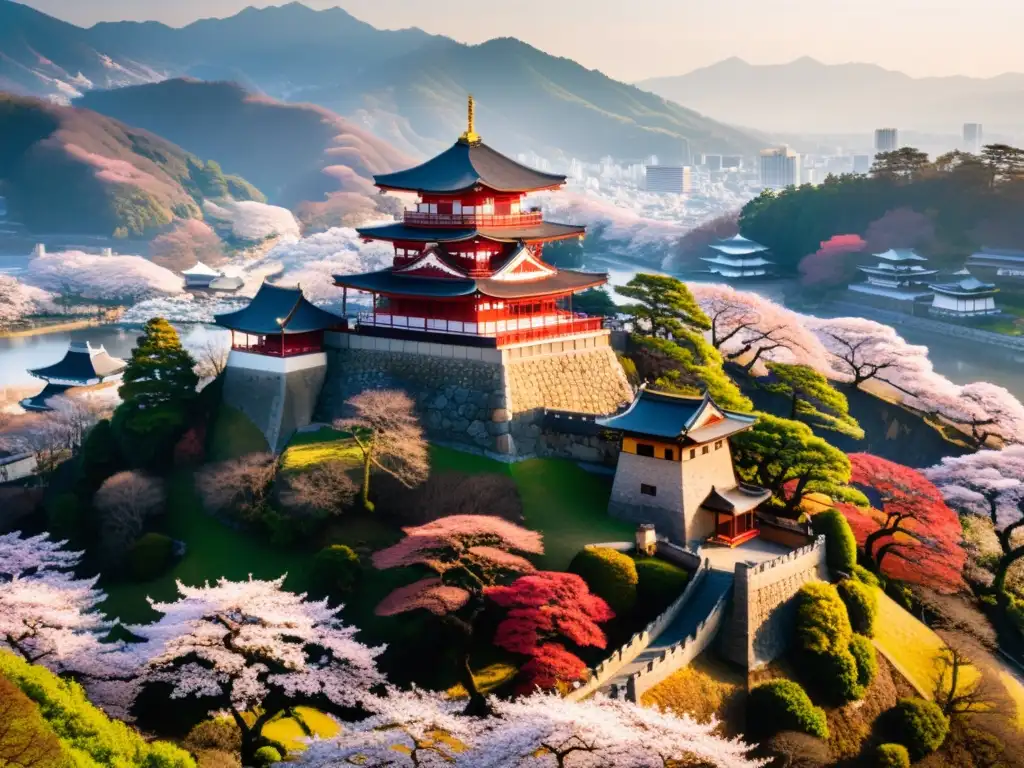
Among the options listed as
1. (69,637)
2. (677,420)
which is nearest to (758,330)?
(677,420)

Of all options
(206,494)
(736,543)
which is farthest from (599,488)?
(206,494)

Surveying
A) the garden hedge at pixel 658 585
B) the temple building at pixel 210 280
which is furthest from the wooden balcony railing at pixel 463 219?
the temple building at pixel 210 280

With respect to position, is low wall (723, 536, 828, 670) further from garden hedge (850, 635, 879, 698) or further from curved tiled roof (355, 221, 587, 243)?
curved tiled roof (355, 221, 587, 243)

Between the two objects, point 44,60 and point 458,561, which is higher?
point 44,60

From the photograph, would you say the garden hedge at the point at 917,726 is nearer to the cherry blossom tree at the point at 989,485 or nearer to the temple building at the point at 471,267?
the cherry blossom tree at the point at 989,485

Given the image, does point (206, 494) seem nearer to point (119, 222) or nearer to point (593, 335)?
point (593, 335)

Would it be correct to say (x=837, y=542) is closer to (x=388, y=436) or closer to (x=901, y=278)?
(x=388, y=436)
